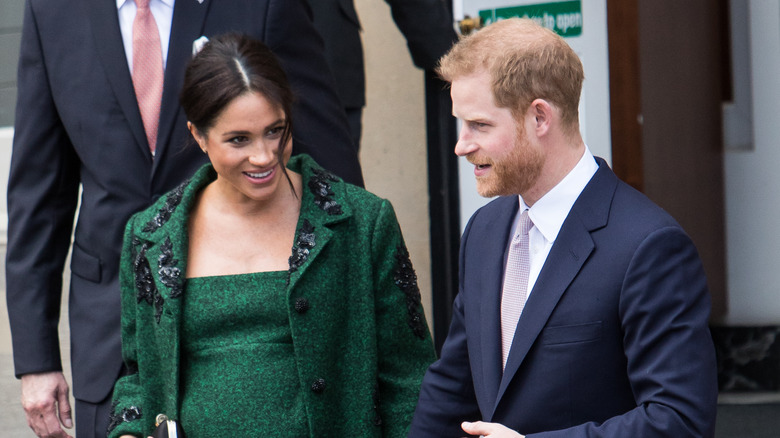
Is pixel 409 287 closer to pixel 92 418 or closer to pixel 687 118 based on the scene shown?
pixel 92 418

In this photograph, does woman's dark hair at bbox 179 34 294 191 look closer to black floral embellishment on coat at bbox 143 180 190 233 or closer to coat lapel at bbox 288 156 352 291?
coat lapel at bbox 288 156 352 291

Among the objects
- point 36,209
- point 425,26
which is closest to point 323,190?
point 36,209

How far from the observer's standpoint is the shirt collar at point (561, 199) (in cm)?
216

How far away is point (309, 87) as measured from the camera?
10.2 feet

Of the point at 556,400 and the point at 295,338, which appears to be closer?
the point at 556,400

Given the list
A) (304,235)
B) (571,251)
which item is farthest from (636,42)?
(571,251)

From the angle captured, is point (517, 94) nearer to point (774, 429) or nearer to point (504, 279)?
point (504, 279)

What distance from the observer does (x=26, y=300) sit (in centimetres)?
315

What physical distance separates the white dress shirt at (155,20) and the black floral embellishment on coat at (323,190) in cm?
56

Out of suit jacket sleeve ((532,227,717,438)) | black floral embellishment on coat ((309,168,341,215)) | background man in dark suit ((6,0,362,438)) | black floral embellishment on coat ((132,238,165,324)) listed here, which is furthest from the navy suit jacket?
background man in dark suit ((6,0,362,438))

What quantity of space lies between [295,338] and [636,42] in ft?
6.37

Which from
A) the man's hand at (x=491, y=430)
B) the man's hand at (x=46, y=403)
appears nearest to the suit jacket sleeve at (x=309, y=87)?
the man's hand at (x=46, y=403)

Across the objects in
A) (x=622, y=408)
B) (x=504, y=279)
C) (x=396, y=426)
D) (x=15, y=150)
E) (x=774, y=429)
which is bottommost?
(x=774, y=429)

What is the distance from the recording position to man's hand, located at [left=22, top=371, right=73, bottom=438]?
3.09 metres
